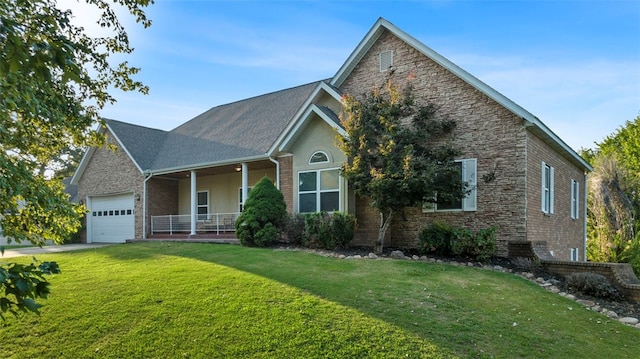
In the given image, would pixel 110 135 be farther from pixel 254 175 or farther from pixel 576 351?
pixel 576 351

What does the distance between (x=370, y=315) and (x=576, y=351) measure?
2969 mm

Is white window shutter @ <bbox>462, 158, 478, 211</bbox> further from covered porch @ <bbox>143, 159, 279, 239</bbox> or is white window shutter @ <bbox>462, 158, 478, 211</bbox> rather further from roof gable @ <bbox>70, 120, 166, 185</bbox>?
roof gable @ <bbox>70, 120, 166, 185</bbox>


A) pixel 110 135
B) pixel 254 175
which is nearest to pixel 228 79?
pixel 254 175

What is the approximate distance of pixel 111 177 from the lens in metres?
22.0

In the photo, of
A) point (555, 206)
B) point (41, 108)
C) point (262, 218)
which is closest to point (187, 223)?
point (262, 218)

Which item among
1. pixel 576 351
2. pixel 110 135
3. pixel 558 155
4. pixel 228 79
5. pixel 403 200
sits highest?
pixel 228 79

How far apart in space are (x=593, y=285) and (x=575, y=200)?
10064 mm

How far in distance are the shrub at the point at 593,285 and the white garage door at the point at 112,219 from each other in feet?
61.5

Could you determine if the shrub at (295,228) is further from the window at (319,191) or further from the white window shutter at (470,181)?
the white window shutter at (470,181)

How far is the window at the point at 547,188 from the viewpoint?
13.7 m

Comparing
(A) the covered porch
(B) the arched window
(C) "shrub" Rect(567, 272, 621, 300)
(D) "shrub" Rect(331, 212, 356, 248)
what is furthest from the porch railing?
(C) "shrub" Rect(567, 272, 621, 300)

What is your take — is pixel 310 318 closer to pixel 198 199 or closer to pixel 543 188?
pixel 543 188

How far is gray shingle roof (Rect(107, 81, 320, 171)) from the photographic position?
18.3 m

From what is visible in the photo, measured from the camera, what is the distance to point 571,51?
13.9 metres
